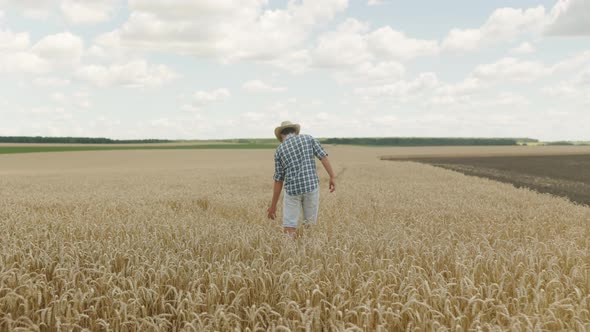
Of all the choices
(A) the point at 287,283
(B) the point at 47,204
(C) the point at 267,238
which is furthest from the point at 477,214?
(B) the point at 47,204

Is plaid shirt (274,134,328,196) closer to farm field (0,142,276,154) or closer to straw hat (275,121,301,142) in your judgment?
straw hat (275,121,301,142)

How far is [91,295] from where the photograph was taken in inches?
143

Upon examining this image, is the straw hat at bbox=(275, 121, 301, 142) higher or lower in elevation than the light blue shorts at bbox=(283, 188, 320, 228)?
higher

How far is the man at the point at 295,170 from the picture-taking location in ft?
23.1

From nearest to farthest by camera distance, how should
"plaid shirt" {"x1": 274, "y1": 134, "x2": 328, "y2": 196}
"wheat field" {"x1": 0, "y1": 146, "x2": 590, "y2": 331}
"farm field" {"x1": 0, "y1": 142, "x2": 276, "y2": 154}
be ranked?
1. "wheat field" {"x1": 0, "y1": 146, "x2": 590, "y2": 331}
2. "plaid shirt" {"x1": 274, "y1": 134, "x2": 328, "y2": 196}
3. "farm field" {"x1": 0, "y1": 142, "x2": 276, "y2": 154}

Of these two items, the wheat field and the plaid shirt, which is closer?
the wheat field

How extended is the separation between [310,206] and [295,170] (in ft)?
2.29

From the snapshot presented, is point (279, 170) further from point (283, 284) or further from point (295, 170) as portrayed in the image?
point (283, 284)

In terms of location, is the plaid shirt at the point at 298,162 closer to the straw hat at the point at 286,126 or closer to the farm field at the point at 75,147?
the straw hat at the point at 286,126

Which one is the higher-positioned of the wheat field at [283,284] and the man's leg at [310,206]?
the man's leg at [310,206]

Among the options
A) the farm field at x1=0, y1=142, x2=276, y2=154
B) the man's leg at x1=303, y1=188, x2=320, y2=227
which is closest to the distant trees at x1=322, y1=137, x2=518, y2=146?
the farm field at x1=0, y1=142, x2=276, y2=154

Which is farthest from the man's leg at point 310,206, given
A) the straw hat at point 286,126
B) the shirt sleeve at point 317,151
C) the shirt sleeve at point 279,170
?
the straw hat at point 286,126

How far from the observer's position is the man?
7051 millimetres

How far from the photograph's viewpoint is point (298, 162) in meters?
7.09
